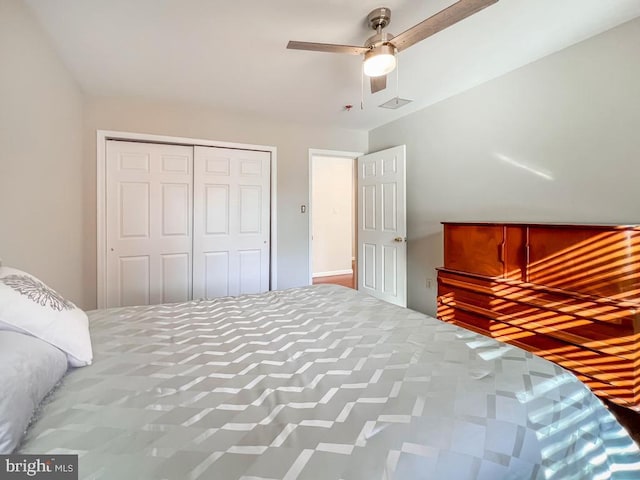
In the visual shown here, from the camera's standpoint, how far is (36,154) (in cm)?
191

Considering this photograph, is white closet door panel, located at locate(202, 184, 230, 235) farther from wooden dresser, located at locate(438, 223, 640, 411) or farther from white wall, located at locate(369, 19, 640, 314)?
wooden dresser, located at locate(438, 223, 640, 411)

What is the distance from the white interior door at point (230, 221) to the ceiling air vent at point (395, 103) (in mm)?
1486

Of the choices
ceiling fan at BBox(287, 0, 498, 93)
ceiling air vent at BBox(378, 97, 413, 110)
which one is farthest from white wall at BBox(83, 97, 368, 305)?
ceiling fan at BBox(287, 0, 498, 93)

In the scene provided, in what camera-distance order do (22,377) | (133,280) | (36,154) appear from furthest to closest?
1. (133,280)
2. (36,154)
3. (22,377)

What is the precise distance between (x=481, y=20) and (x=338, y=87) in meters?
1.23

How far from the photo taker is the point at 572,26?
6.38ft

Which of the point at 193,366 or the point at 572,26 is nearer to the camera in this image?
the point at 193,366

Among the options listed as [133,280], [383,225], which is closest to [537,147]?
[383,225]

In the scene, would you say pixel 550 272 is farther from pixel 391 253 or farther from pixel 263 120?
pixel 263 120

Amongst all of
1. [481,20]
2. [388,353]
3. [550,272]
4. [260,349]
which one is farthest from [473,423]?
[481,20]

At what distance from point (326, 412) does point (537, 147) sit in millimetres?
2591

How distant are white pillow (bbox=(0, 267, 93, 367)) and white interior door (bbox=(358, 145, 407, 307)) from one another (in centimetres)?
302

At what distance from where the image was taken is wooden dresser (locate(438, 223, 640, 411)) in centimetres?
161

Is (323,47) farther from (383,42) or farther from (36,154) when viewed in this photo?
(36,154)
